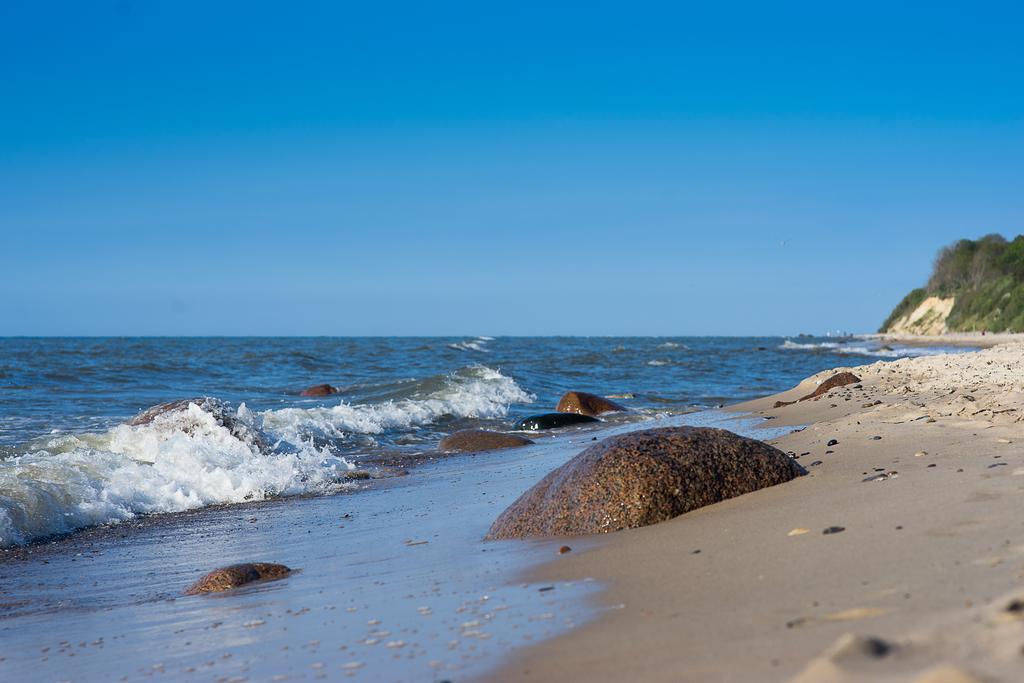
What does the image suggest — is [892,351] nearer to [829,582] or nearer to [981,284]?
[981,284]

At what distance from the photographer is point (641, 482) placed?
571 cm

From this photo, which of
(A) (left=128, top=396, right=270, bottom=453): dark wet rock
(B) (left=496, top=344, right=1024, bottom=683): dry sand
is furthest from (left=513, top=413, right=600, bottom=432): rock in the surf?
(B) (left=496, top=344, right=1024, bottom=683): dry sand

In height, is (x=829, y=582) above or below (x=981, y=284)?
below

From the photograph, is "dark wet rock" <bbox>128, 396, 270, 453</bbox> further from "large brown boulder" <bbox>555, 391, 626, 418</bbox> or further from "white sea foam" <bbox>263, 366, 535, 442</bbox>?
"large brown boulder" <bbox>555, 391, 626, 418</bbox>

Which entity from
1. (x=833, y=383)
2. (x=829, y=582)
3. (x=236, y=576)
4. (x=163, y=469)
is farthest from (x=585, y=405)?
(x=829, y=582)

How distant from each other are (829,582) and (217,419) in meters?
10.5

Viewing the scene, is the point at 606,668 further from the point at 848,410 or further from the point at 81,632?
the point at 848,410

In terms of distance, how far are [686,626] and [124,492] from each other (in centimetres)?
745

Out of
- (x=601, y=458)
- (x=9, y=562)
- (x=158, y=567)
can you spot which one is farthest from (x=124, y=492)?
(x=601, y=458)

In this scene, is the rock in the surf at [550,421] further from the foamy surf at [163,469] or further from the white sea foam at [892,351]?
the white sea foam at [892,351]

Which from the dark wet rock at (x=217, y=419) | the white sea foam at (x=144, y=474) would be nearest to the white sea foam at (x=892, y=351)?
the dark wet rock at (x=217, y=419)

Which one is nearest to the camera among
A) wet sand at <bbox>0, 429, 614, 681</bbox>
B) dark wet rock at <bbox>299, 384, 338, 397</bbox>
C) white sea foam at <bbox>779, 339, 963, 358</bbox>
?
wet sand at <bbox>0, 429, 614, 681</bbox>

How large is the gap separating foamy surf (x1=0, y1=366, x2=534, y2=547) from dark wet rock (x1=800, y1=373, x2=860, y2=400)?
26.9ft

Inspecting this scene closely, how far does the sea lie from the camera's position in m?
3.68
